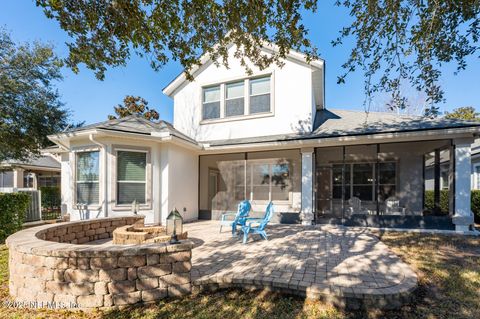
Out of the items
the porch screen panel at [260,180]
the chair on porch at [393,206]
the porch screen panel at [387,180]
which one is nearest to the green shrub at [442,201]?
the porch screen panel at [387,180]

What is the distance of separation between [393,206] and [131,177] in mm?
11944

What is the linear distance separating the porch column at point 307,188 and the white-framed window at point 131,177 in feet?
21.3

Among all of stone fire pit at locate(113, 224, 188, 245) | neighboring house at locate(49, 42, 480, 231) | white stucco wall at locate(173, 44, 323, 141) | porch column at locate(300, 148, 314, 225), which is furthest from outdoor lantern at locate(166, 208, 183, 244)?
white stucco wall at locate(173, 44, 323, 141)

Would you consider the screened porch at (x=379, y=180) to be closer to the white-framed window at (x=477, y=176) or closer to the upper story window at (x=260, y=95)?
the white-framed window at (x=477, y=176)

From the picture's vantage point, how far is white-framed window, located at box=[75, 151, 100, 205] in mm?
9047

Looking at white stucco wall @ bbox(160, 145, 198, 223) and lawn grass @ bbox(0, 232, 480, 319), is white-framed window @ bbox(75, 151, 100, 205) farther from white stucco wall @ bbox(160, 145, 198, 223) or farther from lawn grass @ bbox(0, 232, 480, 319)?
lawn grass @ bbox(0, 232, 480, 319)

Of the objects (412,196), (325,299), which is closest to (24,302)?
(325,299)

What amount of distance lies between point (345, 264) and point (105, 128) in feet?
28.6

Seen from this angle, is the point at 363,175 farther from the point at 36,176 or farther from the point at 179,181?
the point at 36,176

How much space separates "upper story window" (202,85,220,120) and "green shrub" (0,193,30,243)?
8.16m

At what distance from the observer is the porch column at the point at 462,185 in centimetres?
787

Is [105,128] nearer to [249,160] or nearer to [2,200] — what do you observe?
[2,200]

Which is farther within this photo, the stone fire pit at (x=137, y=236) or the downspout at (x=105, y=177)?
the downspout at (x=105, y=177)

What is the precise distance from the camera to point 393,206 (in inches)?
437
